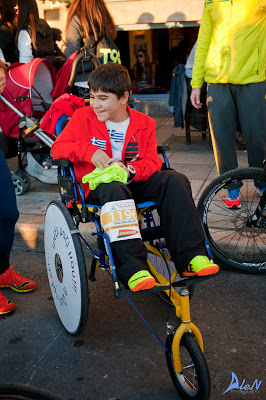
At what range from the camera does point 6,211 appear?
3402 millimetres

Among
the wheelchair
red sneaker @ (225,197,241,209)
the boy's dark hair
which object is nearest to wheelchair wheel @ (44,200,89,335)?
the wheelchair

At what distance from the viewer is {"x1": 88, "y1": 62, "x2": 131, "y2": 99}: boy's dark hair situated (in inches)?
121

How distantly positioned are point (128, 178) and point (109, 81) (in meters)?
0.62

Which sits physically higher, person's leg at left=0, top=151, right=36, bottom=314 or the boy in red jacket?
the boy in red jacket

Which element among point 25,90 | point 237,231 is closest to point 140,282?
point 237,231

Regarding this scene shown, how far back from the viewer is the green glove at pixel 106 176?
9.31 feet

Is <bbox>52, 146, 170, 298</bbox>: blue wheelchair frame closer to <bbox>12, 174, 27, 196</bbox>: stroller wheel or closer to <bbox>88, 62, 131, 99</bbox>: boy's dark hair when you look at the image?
<bbox>88, 62, 131, 99</bbox>: boy's dark hair

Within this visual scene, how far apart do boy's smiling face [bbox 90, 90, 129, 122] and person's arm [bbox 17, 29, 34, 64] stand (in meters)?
2.81

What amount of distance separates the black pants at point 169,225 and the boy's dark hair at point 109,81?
62 cm

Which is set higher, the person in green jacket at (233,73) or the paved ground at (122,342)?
the person in green jacket at (233,73)

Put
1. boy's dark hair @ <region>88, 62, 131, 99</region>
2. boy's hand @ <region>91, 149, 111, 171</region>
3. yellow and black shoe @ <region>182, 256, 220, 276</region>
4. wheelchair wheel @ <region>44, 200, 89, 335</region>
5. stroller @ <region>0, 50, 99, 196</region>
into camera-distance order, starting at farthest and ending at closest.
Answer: stroller @ <region>0, 50, 99, 196</region> → boy's dark hair @ <region>88, 62, 131, 99</region> → boy's hand @ <region>91, 149, 111, 171</region> → wheelchair wheel @ <region>44, 200, 89, 335</region> → yellow and black shoe @ <region>182, 256, 220, 276</region>

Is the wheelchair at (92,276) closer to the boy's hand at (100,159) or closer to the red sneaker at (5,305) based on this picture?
the boy's hand at (100,159)

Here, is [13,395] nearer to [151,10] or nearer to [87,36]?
[87,36]

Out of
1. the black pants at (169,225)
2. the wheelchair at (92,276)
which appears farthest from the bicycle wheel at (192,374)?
the black pants at (169,225)
